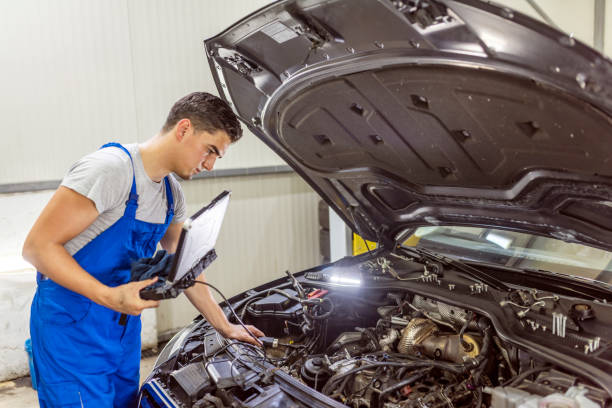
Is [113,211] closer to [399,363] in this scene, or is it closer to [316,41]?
[316,41]

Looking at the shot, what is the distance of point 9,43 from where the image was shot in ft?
11.0

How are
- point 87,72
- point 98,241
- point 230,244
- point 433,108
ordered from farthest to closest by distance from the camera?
1. point 230,244
2. point 87,72
3. point 98,241
4. point 433,108

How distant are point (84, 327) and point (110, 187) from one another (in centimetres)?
51

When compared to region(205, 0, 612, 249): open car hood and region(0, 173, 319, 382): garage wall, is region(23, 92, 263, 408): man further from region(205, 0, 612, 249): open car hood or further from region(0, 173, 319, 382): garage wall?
region(0, 173, 319, 382): garage wall

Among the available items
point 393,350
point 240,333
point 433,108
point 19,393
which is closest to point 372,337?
point 393,350

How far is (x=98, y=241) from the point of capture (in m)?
1.74

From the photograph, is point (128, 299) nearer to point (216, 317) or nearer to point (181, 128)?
point (216, 317)

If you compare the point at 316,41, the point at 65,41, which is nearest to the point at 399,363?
the point at 316,41

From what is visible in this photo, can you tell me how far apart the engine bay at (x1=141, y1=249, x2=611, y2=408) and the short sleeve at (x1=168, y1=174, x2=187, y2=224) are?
0.45 meters

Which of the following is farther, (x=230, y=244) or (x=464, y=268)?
(x=230, y=244)

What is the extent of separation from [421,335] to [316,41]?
1.06m

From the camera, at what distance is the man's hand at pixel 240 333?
1957 mm

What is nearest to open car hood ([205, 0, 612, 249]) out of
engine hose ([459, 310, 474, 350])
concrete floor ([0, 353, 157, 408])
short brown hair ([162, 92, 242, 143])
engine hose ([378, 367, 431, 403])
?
short brown hair ([162, 92, 242, 143])

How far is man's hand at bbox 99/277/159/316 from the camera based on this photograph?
157 centimetres
